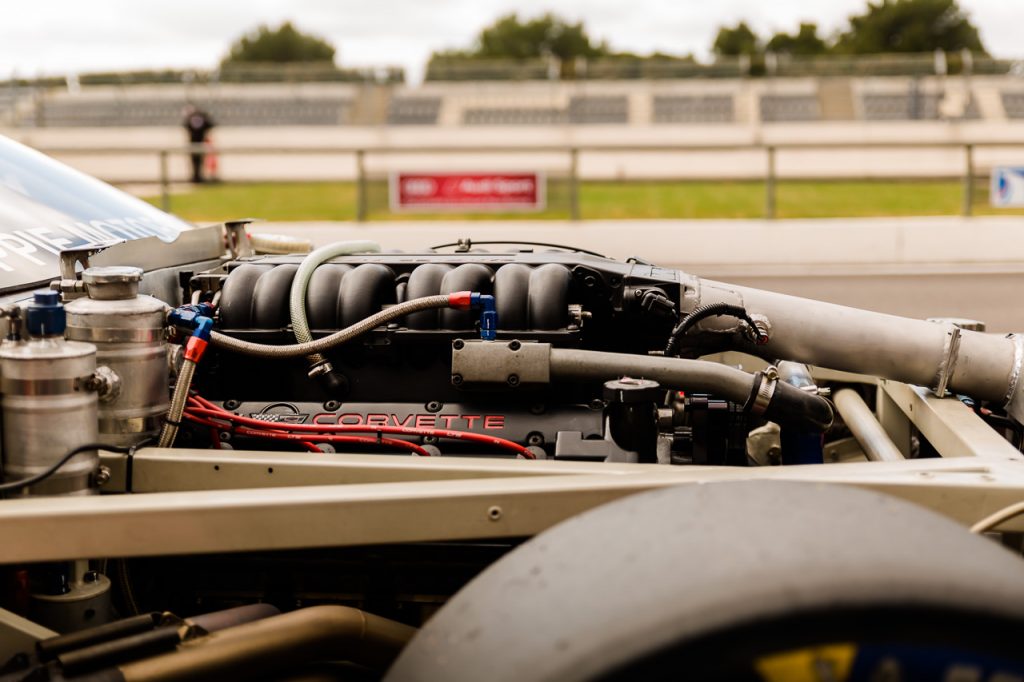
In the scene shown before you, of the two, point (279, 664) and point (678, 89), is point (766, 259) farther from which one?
point (678, 89)

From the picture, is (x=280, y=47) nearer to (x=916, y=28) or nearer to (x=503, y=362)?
(x=916, y=28)

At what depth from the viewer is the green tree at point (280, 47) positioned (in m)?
93.6

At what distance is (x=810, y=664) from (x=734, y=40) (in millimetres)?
93053

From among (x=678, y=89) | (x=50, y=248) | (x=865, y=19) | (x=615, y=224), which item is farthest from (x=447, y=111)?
Result: (x=865, y=19)

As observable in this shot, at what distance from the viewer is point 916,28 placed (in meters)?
80.4

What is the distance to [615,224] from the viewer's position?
39.0 feet

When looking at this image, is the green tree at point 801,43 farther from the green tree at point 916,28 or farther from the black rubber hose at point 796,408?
the black rubber hose at point 796,408

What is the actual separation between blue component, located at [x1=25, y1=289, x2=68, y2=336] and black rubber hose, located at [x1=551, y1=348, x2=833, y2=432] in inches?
43.6

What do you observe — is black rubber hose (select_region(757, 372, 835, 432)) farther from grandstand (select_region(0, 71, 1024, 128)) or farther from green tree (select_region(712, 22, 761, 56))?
green tree (select_region(712, 22, 761, 56))

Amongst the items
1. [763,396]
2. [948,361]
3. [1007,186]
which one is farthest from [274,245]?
[1007,186]

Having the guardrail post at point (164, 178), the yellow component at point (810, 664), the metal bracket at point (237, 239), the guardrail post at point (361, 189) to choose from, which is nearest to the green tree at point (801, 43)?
the guardrail post at point (361, 189)

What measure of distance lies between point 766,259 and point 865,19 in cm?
8003

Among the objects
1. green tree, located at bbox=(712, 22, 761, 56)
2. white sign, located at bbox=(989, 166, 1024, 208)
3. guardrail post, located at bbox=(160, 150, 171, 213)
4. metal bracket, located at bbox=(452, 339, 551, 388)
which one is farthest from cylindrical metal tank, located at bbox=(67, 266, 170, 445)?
green tree, located at bbox=(712, 22, 761, 56)

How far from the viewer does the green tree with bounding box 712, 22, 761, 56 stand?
287 ft
